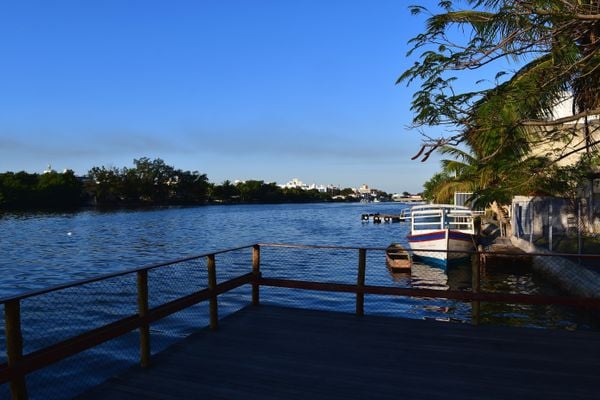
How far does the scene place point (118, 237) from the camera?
167ft

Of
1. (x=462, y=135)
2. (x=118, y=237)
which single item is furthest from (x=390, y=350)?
(x=118, y=237)

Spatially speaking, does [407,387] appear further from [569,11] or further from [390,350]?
[569,11]

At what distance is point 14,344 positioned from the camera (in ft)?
15.4

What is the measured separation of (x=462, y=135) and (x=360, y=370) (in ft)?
14.0

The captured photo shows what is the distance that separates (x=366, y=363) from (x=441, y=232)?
22542 mm

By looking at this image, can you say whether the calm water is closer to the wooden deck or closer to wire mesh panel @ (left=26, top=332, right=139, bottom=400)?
wire mesh panel @ (left=26, top=332, right=139, bottom=400)

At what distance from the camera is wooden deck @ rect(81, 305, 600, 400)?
17.8ft

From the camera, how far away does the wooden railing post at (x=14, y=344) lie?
→ 464 centimetres

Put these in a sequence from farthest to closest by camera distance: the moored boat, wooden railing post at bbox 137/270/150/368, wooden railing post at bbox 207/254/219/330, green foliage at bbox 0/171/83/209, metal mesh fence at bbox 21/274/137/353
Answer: green foliage at bbox 0/171/83/209, the moored boat, metal mesh fence at bbox 21/274/137/353, wooden railing post at bbox 207/254/219/330, wooden railing post at bbox 137/270/150/368

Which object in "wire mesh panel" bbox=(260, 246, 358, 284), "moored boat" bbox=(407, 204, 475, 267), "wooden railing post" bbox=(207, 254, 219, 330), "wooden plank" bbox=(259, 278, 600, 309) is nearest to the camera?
"wooden plank" bbox=(259, 278, 600, 309)

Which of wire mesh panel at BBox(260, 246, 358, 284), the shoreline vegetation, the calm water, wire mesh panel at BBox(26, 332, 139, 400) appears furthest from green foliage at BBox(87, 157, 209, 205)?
wire mesh panel at BBox(26, 332, 139, 400)

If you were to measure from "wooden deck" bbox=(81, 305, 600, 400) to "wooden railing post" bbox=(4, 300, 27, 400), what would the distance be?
80cm

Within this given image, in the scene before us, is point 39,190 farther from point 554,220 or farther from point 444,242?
→ point 554,220

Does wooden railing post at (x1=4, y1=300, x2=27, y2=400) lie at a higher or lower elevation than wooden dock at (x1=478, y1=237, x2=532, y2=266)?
higher
